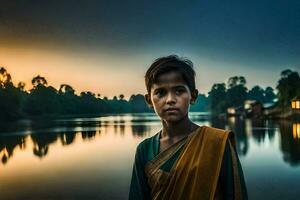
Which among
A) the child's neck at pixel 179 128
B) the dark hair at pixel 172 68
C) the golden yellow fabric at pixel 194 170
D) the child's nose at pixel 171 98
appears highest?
the dark hair at pixel 172 68

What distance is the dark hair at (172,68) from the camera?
1527 millimetres

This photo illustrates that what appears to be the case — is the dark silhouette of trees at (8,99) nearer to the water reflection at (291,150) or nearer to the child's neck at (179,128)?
the water reflection at (291,150)

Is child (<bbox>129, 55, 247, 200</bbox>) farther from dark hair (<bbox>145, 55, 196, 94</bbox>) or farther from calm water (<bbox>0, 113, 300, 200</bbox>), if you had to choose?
calm water (<bbox>0, 113, 300, 200</bbox>)

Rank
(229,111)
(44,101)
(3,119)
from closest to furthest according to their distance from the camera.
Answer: (3,119)
(229,111)
(44,101)

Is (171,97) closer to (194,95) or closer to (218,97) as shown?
(194,95)

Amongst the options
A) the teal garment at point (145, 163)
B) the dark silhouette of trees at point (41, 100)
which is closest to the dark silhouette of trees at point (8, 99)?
the dark silhouette of trees at point (41, 100)

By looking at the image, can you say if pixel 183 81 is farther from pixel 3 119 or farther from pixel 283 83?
pixel 3 119

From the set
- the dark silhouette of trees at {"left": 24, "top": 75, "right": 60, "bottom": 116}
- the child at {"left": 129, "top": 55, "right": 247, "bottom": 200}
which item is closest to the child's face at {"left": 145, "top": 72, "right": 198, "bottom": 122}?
the child at {"left": 129, "top": 55, "right": 247, "bottom": 200}

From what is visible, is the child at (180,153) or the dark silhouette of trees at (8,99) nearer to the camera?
the child at (180,153)

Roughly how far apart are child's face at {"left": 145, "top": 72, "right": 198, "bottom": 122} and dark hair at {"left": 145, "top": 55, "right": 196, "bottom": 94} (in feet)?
0.05

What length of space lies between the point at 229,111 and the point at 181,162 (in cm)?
7306

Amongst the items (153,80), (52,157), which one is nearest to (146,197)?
(153,80)

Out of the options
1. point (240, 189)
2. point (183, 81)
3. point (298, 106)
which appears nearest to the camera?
point (240, 189)

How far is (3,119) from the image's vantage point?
203ft
